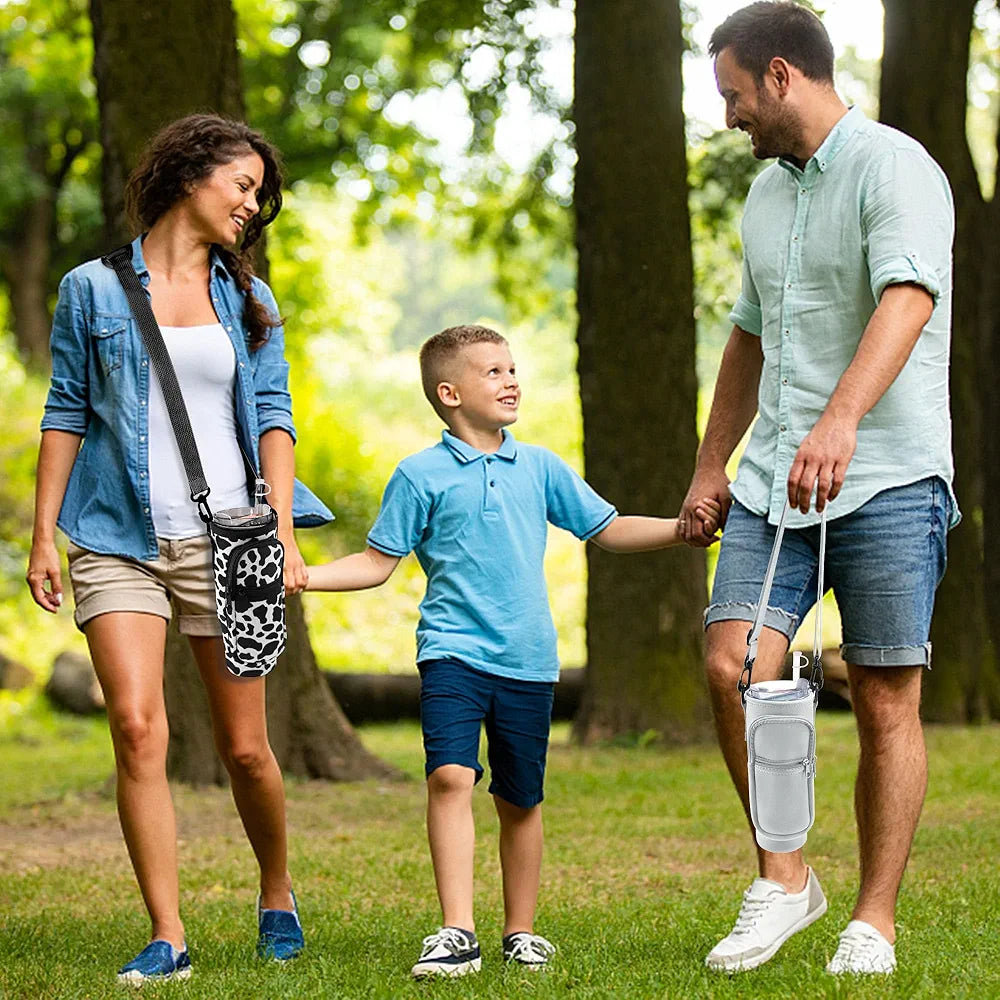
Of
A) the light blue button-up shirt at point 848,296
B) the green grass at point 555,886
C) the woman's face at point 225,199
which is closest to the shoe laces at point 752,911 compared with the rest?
the green grass at point 555,886

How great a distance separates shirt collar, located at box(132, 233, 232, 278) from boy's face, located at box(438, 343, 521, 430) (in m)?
0.75

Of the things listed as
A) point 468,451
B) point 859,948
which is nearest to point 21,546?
point 468,451

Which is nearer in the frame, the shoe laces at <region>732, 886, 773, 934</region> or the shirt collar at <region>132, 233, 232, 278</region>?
the shoe laces at <region>732, 886, 773, 934</region>

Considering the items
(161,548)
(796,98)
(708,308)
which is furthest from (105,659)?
(708,308)

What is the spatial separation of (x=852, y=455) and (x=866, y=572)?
331 millimetres

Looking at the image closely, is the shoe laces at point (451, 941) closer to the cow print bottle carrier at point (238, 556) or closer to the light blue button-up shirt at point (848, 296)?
the cow print bottle carrier at point (238, 556)

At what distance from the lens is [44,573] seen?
4664 mm

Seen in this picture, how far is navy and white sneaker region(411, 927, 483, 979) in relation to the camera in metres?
4.31

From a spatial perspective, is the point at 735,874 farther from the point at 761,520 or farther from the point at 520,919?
the point at 761,520

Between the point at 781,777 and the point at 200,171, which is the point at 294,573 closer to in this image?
the point at 200,171

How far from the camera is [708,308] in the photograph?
14.4 metres

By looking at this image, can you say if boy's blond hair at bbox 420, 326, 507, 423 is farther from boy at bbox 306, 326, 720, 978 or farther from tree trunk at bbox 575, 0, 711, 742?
tree trunk at bbox 575, 0, 711, 742

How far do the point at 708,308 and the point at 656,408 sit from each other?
13.7 feet

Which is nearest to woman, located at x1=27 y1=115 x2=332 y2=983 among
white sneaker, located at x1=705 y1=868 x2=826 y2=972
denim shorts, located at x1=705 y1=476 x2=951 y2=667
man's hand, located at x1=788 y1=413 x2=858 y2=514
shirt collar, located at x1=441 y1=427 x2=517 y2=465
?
shirt collar, located at x1=441 y1=427 x2=517 y2=465
